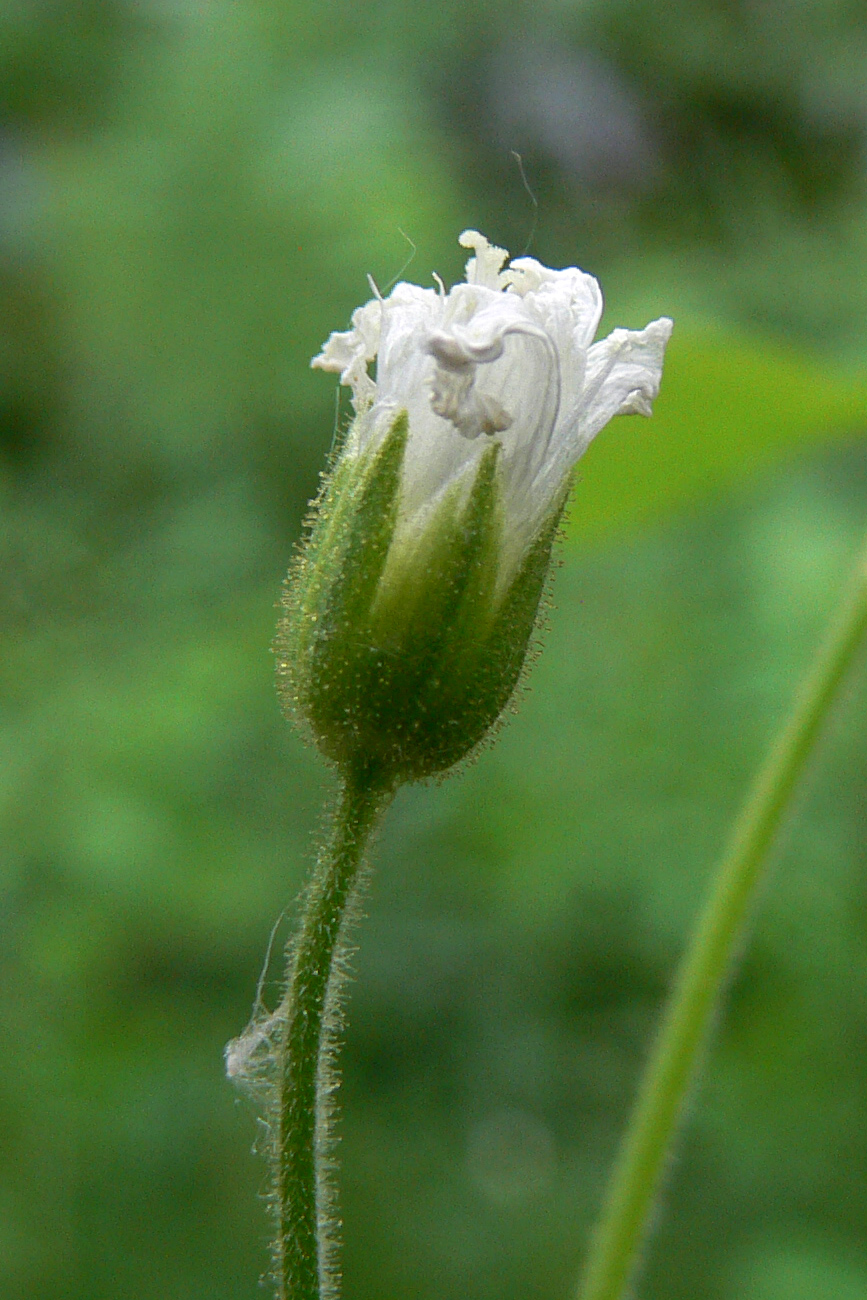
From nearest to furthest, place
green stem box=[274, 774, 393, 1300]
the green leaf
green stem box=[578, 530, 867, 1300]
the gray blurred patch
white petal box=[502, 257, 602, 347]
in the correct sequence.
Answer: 1. green stem box=[274, 774, 393, 1300]
2. white petal box=[502, 257, 602, 347]
3. green stem box=[578, 530, 867, 1300]
4. the green leaf
5. the gray blurred patch

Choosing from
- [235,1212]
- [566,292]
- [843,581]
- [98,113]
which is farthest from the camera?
[98,113]

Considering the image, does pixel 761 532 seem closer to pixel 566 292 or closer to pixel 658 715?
pixel 658 715

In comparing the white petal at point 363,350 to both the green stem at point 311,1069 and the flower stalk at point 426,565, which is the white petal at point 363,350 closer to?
the flower stalk at point 426,565

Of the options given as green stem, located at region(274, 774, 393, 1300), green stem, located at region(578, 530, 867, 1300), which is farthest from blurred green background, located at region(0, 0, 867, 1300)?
green stem, located at region(274, 774, 393, 1300)

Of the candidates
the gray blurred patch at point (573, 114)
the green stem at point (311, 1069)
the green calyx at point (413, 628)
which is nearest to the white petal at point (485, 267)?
the green calyx at point (413, 628)

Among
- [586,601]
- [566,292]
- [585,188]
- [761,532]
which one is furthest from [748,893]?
[585,188]

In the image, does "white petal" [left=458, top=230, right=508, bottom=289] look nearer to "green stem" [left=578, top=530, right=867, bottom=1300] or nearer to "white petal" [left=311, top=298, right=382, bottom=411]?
"white petal" [left=311, top=298, right=382, bottom=411]

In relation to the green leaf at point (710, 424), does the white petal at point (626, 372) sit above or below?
below
